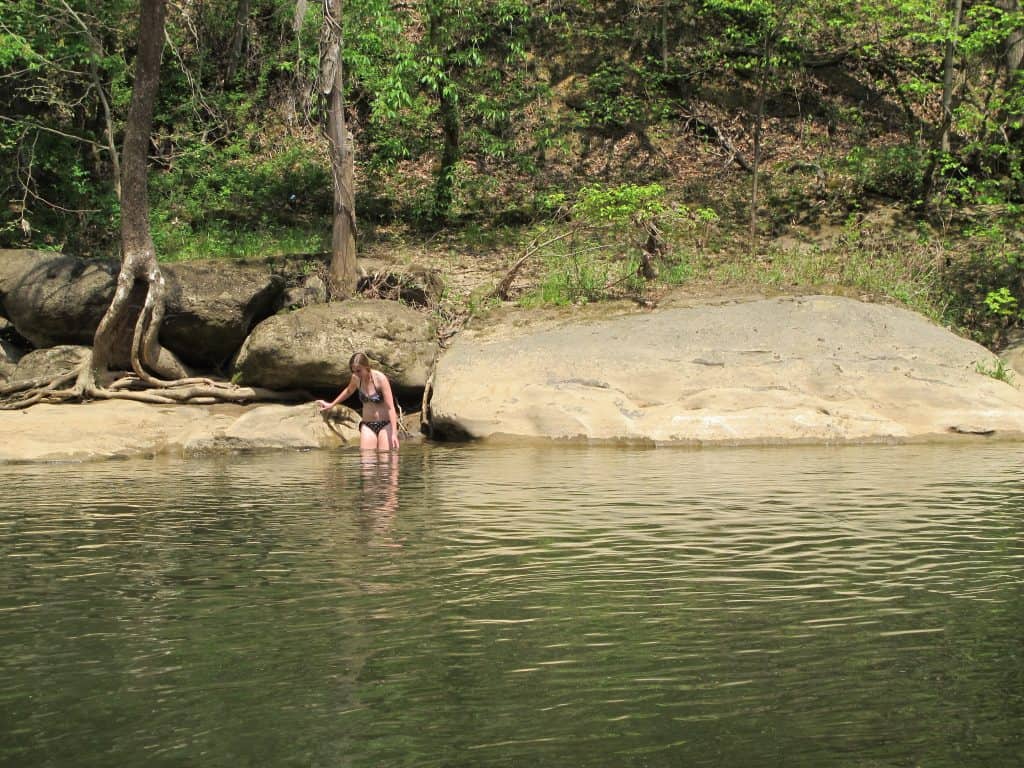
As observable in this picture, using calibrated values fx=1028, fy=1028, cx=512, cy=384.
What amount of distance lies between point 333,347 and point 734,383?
239 inches

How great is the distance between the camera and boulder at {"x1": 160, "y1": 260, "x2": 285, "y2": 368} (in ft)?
55.4

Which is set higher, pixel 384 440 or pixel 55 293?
pixel 55 293

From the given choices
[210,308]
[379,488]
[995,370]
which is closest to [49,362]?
[210,308]

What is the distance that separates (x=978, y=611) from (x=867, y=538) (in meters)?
1.94

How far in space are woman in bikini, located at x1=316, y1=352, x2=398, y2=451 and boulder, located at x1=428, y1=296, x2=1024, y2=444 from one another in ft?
2.49

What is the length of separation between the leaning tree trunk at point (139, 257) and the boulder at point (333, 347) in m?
1.46

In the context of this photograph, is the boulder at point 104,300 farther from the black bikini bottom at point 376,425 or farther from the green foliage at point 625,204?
the green foliage at point 625,204

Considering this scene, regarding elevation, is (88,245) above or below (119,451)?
above

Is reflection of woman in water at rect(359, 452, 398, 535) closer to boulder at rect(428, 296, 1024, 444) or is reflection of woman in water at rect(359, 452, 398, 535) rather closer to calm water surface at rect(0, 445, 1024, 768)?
calm water surface at rect(0, 445, 1024, 768)

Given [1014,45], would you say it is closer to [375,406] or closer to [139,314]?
[375,406]

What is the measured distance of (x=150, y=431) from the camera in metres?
14.3

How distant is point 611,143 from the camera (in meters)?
26.9

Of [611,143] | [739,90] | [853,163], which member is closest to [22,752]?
[853,163]

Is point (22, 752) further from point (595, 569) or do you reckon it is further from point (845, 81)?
point (845, 81)
